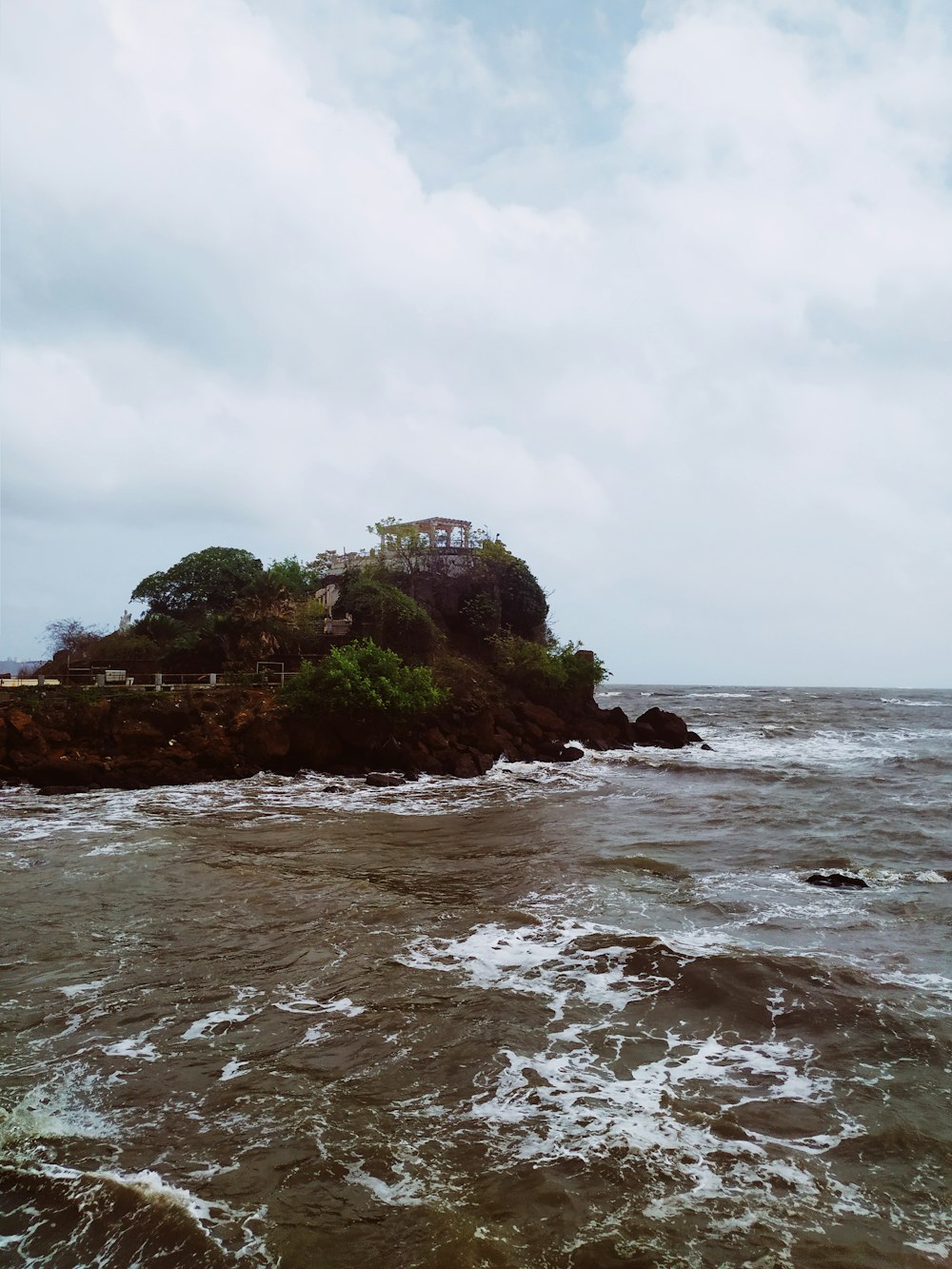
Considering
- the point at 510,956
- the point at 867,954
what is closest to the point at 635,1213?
the point at 510,956

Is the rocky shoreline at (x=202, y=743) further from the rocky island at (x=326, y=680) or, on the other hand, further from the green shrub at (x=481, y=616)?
the green shrub at (x=481, y=616)

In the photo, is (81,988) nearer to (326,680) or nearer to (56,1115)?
(56,1115)

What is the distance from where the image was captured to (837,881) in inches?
531

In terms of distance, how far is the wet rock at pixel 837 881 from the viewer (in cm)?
1340

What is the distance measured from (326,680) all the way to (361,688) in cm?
140

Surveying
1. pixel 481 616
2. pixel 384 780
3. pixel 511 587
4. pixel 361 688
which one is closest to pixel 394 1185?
pixel 384 780

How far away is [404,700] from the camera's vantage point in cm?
2764

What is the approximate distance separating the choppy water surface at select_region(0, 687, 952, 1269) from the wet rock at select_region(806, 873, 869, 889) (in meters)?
0.23

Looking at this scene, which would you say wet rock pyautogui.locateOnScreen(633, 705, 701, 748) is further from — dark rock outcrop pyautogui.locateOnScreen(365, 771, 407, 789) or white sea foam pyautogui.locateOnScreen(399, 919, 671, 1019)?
white sea foam pyautogui.locateOnScreen(399, 919, 671, 1019)

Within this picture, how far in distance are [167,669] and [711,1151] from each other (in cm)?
3224

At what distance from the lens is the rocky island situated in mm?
25422

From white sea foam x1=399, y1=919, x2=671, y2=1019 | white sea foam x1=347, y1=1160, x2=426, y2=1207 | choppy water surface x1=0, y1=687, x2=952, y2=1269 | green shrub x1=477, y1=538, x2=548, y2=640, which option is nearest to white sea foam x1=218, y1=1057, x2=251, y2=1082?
choppy water surface x1=0, y1=687, x2=952, y2=1269

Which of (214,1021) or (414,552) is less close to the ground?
(414,552)

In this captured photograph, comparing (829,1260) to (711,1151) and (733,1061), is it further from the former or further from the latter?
(733,1061)
